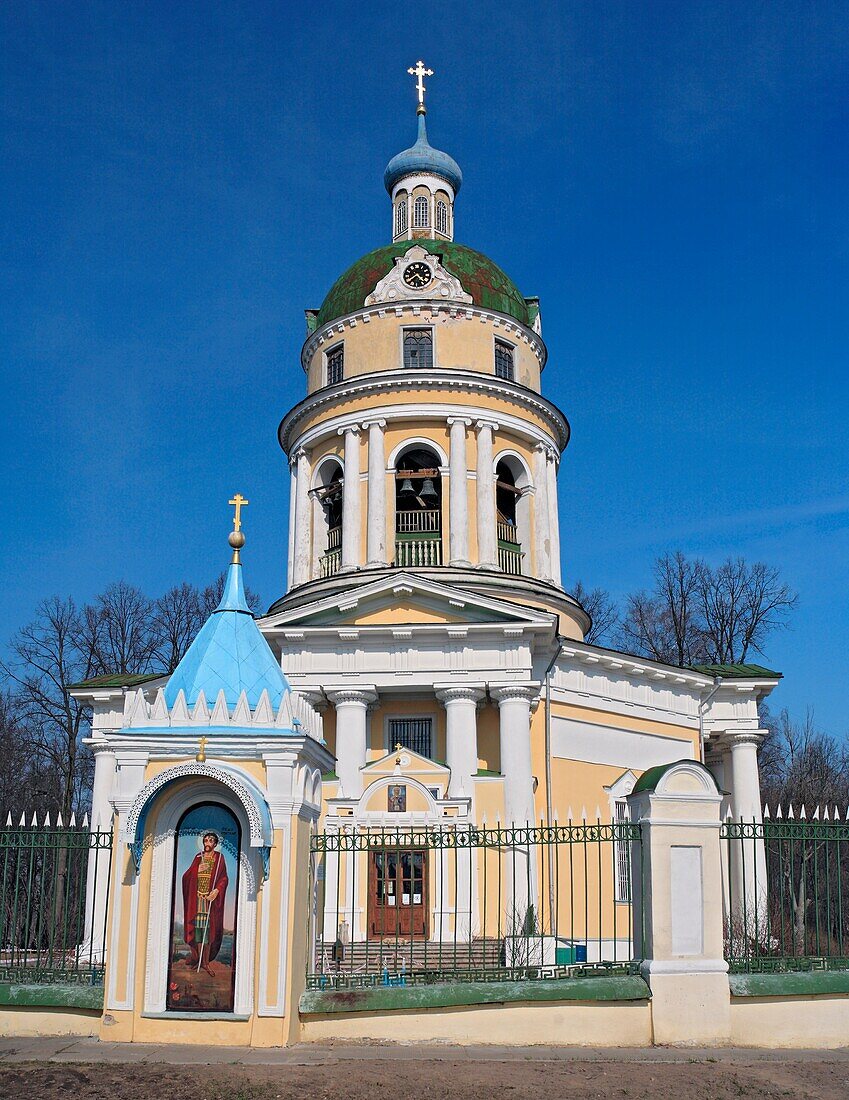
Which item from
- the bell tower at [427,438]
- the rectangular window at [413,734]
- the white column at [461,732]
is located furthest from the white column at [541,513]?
the white column at [461,732]

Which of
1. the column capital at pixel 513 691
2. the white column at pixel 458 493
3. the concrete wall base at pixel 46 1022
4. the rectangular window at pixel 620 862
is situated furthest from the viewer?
the white column at pixel 458 493

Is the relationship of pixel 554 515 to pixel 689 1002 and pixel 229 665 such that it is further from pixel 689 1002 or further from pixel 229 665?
pixel 689 1002

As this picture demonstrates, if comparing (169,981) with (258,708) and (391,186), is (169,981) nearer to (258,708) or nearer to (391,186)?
(258,708)

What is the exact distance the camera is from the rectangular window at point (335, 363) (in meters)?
28.7

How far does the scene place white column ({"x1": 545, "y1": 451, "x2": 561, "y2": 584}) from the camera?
27.6 metres

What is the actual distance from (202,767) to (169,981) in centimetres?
209

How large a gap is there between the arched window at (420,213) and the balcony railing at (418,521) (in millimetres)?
9489

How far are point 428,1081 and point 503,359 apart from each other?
21.3 meters

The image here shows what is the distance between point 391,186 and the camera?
32531 millimetres

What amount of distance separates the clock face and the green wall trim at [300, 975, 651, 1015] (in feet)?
66.4

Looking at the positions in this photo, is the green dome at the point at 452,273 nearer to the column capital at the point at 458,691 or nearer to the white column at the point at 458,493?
the white column at the point at 458,493

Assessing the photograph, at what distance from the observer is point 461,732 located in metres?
21.8

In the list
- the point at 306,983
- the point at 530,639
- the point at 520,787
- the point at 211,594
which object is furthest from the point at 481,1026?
the point at 211,594

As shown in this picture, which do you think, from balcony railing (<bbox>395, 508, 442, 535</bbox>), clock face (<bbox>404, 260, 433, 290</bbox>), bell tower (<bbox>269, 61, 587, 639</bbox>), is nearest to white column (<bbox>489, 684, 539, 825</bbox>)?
bell tower (<bbox>269, 61, 587, 639</bbox>)
